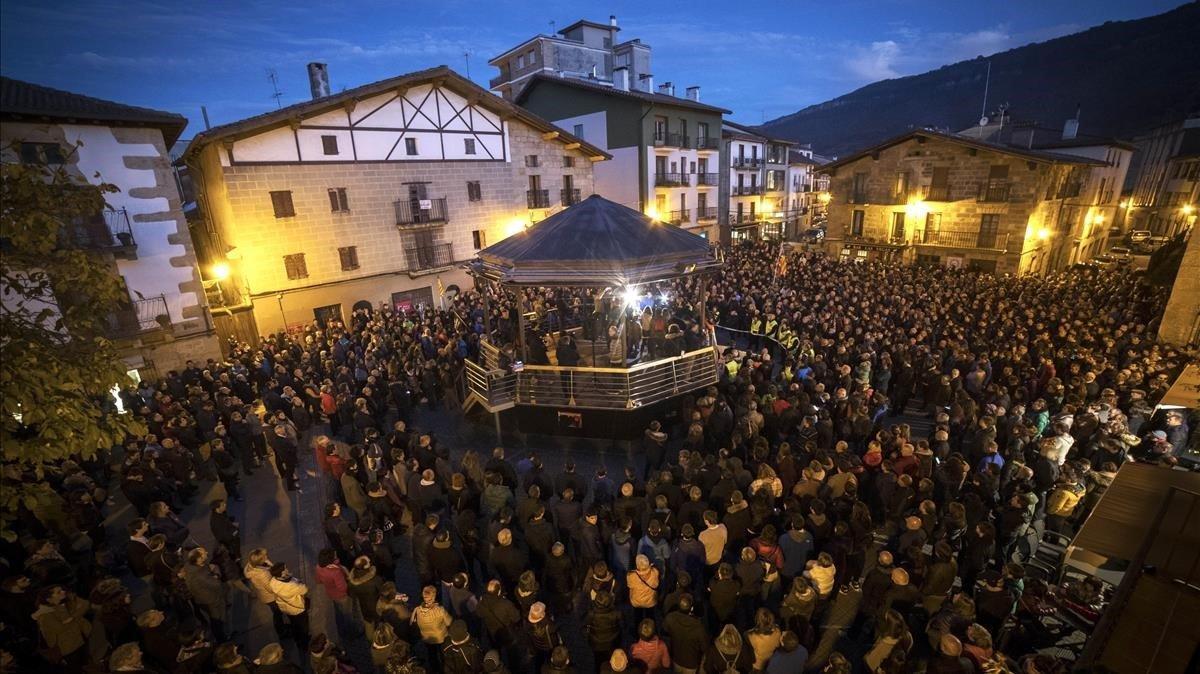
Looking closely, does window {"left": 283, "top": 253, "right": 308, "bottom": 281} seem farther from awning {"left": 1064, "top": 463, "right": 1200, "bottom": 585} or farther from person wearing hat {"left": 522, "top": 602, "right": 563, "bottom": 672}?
awning {"left": 1064, "top": 463, "right": 1200, "bottom": 585}

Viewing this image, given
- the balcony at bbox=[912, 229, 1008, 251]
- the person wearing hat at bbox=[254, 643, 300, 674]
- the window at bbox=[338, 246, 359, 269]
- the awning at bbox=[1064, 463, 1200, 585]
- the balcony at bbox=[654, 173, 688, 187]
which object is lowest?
the person wearing hat at bbox=[254, 643, 300, 674]

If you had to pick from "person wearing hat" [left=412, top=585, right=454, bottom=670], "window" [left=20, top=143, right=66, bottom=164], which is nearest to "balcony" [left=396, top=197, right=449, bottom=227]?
"window" [left=20, top=143, right=66, bottom=164]

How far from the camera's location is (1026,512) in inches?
289

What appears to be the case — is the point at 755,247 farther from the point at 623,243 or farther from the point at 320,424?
the point at 320,424

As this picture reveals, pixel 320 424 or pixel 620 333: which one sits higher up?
pixel 620 333

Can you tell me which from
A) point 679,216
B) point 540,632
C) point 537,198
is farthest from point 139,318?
point 679,216

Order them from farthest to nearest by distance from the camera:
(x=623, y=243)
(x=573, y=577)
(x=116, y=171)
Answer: (x=116, y=171), (x=623, y=243), (x=573, y=577)

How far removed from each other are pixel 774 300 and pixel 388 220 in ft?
59.4

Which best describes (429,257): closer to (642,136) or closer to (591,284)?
(591,284)

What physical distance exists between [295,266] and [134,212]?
5871mm

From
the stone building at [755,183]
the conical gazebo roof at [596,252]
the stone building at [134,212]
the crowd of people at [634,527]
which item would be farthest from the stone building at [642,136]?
the stone building at [134,212]

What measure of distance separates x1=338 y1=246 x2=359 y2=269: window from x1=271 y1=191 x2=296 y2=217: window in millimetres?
2536

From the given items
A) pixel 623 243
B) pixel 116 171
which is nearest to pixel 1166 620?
pixel 623 243

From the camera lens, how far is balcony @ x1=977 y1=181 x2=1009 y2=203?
27.7m
